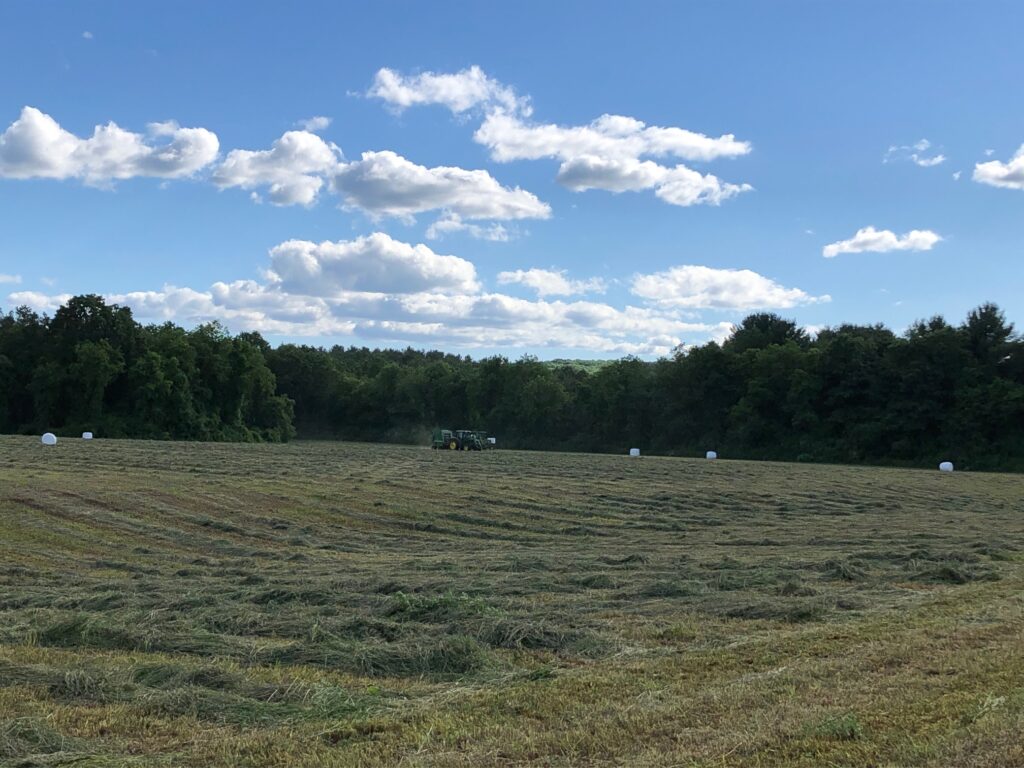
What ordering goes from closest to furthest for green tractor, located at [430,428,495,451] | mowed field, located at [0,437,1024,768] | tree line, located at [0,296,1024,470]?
mowed field, located at [0,437,1024,768] < tree line, located at [0,296,1024,470] < green tractor, located at [430,428,495,451]

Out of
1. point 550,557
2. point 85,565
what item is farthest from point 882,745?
point 85,565

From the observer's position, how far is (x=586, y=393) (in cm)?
8050

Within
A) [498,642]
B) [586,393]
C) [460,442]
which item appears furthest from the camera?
[586,393]

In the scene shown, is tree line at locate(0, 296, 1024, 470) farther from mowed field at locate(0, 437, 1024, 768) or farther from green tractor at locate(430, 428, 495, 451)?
mowed field at locate(0, 437, 1024, 768)

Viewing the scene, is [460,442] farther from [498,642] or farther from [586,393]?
[498,642]

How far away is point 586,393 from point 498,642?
238 ft

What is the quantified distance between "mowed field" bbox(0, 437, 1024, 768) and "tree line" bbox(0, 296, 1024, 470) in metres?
37.9

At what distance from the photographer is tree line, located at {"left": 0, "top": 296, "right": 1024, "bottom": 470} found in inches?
2119

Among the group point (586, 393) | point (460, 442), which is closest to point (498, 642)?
point (460, 442)

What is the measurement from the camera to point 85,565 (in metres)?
13.9

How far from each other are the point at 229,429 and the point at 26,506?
5377 cm

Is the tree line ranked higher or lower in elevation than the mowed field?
higher

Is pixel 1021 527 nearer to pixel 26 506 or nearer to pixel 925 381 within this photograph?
pixel 26 506

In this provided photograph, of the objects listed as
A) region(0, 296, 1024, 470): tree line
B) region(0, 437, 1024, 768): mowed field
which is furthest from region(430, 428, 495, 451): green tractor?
region(0, 437, 1024, 768): mowed field
